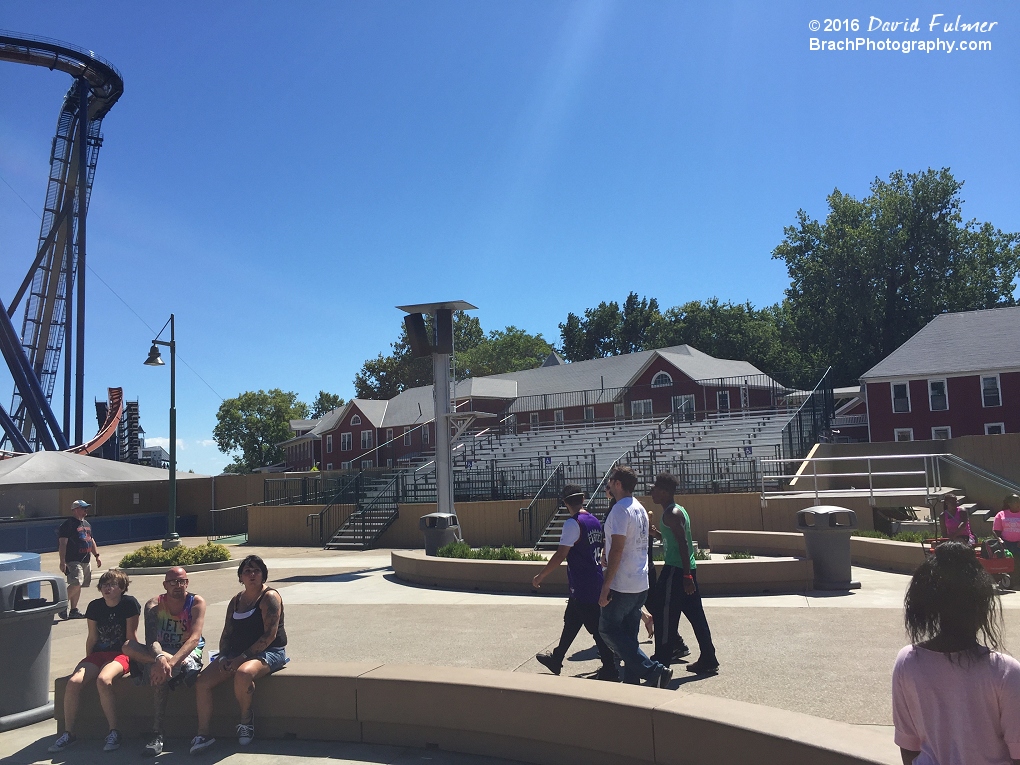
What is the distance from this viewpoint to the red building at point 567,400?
145 ft

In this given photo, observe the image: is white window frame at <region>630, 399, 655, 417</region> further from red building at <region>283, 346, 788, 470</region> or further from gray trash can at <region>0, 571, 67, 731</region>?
gray trash can at <region>0, 571, 67, 731</region>

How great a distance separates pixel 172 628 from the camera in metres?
6.33

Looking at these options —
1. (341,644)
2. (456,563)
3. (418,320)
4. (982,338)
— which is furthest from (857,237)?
(341,644)

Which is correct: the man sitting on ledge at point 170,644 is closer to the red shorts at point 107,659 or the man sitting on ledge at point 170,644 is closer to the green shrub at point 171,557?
the red shorts at point 107,659

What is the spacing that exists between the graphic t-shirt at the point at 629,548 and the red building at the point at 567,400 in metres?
29.7

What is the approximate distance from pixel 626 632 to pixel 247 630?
292cm

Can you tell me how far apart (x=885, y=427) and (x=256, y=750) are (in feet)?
124

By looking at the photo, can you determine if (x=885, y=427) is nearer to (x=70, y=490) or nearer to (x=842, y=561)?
(x=842, y=561)

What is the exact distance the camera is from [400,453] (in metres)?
57.3

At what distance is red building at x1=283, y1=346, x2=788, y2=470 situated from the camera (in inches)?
1743

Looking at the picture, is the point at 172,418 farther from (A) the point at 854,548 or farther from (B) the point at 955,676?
(B) the point at 955,676

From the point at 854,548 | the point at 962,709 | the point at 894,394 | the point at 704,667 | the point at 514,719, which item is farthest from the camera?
the point at 894,394

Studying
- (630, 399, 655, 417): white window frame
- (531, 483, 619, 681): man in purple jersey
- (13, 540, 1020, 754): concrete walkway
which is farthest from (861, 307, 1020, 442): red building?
(531, 483, 619, 681): man in purple jersey

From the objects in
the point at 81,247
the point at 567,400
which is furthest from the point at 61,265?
the point at 567,400
